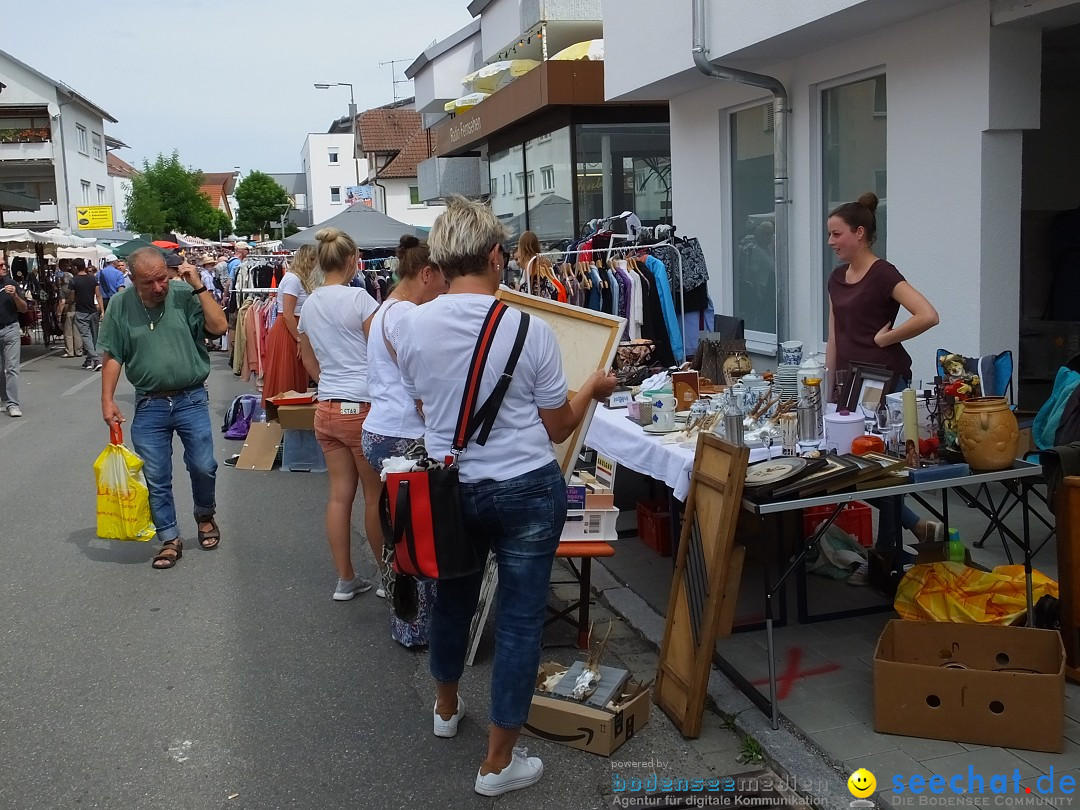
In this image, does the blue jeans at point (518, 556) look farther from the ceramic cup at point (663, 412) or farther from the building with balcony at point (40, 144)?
the building with balcony at point (40, 144)

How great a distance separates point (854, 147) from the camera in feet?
27.4

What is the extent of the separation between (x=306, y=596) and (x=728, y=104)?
689cm

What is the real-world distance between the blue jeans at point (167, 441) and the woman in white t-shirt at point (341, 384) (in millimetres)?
1176

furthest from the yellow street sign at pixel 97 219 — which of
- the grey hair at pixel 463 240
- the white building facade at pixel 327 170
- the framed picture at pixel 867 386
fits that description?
the white building facade at pixel 327 170

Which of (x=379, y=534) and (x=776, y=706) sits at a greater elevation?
(x=379, y=534)

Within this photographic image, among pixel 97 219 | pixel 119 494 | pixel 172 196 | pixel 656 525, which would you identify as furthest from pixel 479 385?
pixel 172 196

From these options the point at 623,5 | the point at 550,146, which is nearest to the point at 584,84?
the point at 550,146

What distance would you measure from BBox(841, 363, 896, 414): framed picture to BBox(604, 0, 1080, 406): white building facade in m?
2.64

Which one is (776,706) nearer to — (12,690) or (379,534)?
(379,534)

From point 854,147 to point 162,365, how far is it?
5.73 meters

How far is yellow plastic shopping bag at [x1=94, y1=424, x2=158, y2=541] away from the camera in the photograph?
19.9 ft

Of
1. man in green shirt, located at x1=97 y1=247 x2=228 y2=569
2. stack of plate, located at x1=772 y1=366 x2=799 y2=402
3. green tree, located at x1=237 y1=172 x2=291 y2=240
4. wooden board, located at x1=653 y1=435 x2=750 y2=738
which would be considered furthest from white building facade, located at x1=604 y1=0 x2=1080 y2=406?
green tree, located at x1=237 y1=172 x2=291 y2=240

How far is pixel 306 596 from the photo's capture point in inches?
220

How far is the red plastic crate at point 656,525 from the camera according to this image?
6008 mm
